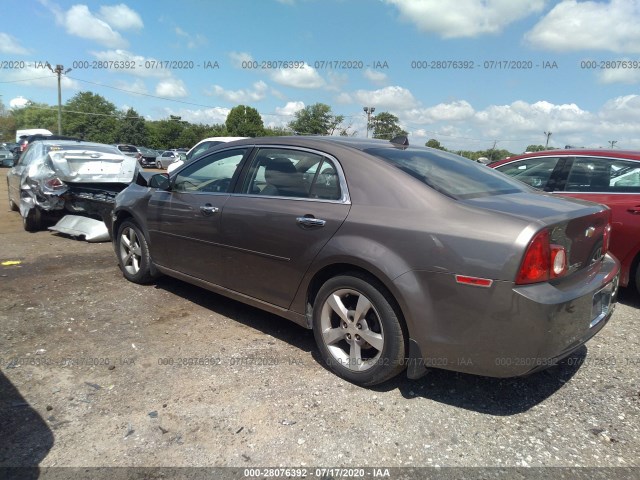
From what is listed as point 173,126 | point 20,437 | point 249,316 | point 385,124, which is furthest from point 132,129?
point 20,437

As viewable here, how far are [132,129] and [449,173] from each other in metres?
86.1

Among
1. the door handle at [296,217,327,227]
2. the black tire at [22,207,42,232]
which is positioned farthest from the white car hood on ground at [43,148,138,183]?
the door handle at [296,217,327,227]

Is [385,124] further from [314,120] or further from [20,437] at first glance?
[20,437]

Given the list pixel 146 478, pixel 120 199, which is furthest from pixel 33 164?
pixel 146 478

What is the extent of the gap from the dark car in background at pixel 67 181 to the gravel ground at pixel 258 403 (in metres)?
3.73

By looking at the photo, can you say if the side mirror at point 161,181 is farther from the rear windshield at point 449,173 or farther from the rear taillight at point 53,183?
the rear taillight at point 53,183

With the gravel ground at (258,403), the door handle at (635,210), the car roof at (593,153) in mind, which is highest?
the car roof at (593,153)

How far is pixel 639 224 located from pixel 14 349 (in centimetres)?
556

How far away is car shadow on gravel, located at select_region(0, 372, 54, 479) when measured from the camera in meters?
2.22

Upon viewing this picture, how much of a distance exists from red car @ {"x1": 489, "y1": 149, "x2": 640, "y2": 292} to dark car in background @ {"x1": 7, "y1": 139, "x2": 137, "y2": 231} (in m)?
6.07

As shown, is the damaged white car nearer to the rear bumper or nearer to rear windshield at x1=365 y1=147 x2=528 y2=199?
rear windshield at x1=365 y1=147 x2=528 y2=199

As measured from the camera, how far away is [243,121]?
76000 millimetres

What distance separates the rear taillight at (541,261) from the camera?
7.67 ft

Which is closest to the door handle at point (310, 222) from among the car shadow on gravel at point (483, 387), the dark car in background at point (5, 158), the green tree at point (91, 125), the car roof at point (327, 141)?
the car roof at point (327, 141)
